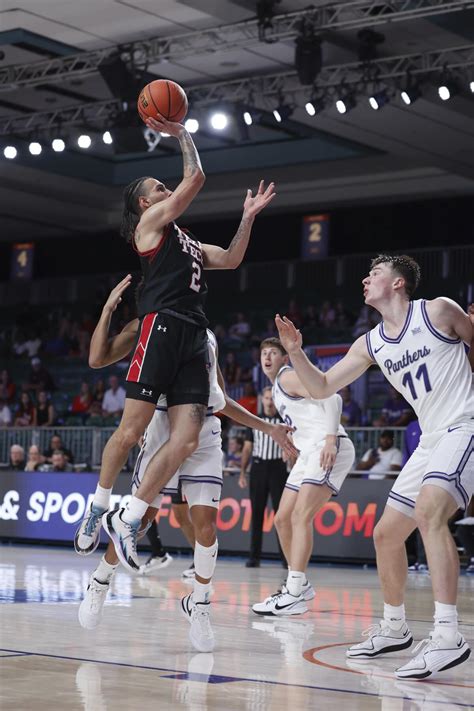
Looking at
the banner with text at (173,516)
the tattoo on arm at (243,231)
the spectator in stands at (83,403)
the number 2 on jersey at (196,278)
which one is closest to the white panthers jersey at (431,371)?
the tattoo on arm at (243,231)

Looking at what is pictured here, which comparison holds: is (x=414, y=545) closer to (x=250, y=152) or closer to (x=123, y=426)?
(x=123, y=426)

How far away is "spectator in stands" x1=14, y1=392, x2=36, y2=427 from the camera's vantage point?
2158 cm

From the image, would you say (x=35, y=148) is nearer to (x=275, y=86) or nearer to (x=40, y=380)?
(x=275, y=86)

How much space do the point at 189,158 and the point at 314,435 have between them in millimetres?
3739

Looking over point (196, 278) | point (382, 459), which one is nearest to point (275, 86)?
point (382, 459)

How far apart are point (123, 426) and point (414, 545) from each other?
31.3 ft

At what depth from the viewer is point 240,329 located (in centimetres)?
2578

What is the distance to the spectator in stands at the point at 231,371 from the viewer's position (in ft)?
74.7

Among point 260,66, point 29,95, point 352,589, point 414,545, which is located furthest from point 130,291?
point 352,589

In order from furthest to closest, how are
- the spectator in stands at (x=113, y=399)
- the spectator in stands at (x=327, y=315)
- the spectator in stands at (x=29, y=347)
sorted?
the spectator in stands at (x=29, y=347) → the spectator in stands at (x=327, y=315) → the spectator in stands at (x=113, y=399)

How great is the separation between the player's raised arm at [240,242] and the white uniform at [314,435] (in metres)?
2.86

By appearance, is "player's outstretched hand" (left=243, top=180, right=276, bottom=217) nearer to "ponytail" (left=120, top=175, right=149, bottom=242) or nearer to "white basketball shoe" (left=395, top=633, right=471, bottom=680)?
"ponytail" (left=120, top=175, right=149, bottom=242)

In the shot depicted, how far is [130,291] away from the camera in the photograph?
26.6 meters

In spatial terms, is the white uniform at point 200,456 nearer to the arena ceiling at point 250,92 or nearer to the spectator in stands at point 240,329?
the arena ceiling at point 250,92
